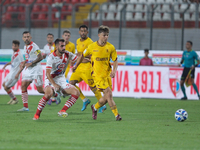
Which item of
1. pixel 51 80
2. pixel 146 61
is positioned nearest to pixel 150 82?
pixel 146 61

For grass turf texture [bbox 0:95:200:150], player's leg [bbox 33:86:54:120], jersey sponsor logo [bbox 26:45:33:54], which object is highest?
jersey sponsor logo [bbox 26:45:33:54]

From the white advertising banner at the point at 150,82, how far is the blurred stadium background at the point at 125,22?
240 cm

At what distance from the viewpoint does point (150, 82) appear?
15742mm

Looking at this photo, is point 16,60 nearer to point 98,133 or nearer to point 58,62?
point 58,62

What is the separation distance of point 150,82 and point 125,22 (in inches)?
161

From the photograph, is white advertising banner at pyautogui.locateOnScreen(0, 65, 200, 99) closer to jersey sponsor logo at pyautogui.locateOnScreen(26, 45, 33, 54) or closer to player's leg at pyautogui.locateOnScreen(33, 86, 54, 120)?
jersey sponsor logo at pyautogui.locateOnScreen(26, 45, 33, 54)

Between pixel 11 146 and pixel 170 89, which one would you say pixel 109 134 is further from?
pixel 170 89

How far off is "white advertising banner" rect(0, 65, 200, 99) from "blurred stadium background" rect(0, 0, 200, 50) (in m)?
2.40

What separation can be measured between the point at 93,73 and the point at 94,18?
410 inches

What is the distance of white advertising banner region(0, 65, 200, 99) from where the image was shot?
1569 cm

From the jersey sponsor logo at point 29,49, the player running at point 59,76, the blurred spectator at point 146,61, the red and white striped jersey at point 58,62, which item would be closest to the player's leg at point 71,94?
the player running at point 59,76

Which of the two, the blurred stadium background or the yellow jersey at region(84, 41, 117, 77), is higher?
the blurred stadium background

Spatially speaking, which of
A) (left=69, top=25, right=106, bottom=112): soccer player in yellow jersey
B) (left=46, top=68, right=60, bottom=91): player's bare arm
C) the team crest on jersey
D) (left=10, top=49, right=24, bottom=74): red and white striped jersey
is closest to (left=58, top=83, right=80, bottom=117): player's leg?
→ (left=46, top=68, right=60, bottom=91): player's bare arm

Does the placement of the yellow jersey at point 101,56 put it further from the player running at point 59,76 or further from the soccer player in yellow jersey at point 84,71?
the soccer player in yellow jersey at point 84,71
